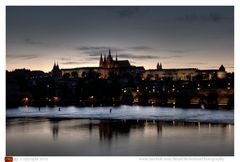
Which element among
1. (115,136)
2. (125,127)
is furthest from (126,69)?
(115,136)

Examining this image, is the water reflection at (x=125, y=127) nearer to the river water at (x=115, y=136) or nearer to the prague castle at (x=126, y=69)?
the river water at (x=115, y=136)

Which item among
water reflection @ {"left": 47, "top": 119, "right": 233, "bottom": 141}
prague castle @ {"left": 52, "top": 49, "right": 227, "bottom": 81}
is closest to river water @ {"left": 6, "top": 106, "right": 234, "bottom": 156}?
water reflection @ {"left": 47, "top": 119, "right": 233, "bottom": 141}

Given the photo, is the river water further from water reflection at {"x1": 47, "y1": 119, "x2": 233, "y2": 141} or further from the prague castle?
the prague castle

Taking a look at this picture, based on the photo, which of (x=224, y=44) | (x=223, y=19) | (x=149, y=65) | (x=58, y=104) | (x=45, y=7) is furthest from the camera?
(x=58, y=104)

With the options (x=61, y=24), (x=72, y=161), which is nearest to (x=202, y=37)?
(x=61, y=24)

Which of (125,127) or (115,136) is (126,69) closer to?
(125,127)

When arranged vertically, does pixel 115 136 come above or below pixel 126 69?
below

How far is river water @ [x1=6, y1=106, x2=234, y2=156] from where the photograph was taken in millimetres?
3658

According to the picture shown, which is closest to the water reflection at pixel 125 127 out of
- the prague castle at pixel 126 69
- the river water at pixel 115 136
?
the river water at pixel 115 136

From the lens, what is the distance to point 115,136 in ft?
19.5

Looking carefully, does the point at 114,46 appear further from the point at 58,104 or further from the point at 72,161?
the point at 58,104

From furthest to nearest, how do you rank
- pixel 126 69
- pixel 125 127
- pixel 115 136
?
pixel 125 127 → pixel 126 69 → pixel 115 136
